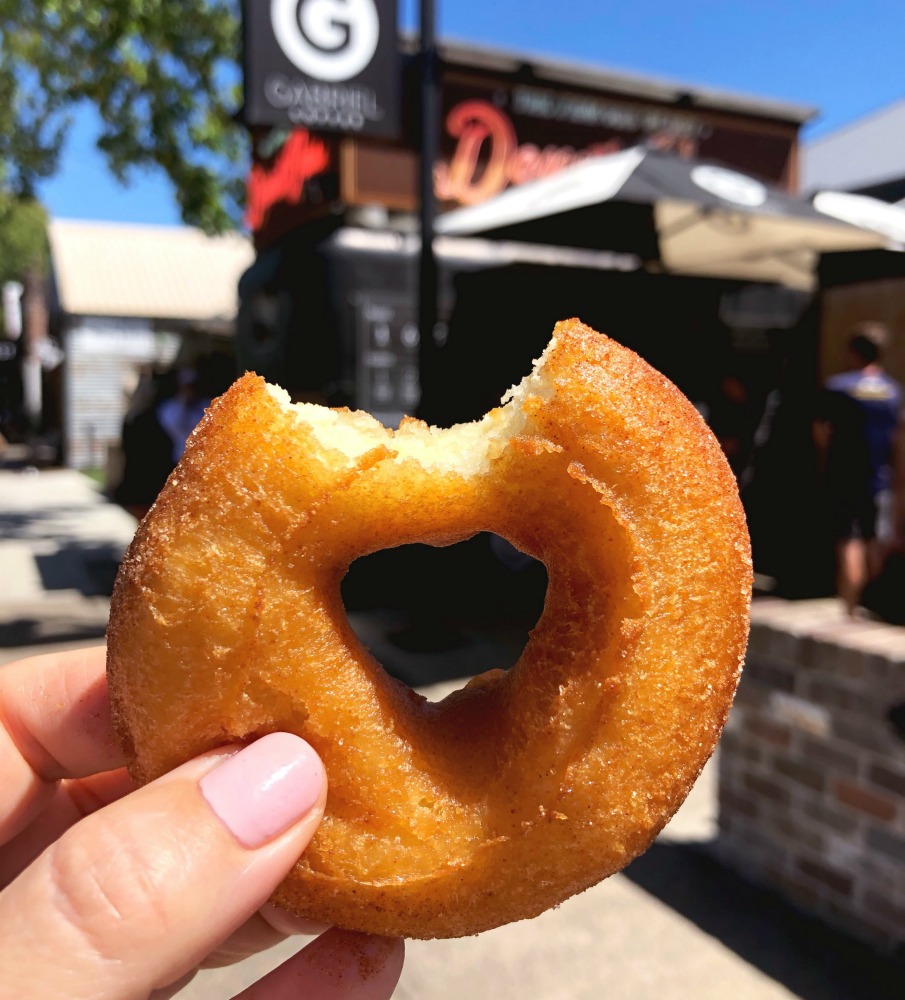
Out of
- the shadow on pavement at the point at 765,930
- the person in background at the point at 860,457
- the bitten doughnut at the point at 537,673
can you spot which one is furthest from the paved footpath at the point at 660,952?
the person in background at the point at 860,457

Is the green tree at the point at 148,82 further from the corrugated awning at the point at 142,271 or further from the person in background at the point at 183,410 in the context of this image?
the corrugated awning at the point at 142,271

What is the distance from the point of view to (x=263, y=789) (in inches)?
53.4

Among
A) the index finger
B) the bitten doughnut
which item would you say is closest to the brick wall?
the bitten doughnut

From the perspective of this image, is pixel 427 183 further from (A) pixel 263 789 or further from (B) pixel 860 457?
(A) pixel 263 789

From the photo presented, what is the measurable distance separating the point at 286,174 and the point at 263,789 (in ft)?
33.5

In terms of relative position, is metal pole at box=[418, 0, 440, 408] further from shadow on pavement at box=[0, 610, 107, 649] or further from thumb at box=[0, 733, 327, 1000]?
thumb at box=[0, 733, 327, 1000]

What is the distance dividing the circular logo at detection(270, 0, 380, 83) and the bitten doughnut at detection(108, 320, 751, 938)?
5.43 metres

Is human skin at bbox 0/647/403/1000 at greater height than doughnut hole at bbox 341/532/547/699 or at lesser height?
greater

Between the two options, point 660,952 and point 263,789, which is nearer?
point 263,789

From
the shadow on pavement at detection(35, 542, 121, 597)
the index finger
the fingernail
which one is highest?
the fingernail

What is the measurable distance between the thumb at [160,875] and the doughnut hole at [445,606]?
450cm

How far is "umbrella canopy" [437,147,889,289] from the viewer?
5949 millimetres

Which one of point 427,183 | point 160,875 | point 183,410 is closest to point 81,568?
A: point 183,410

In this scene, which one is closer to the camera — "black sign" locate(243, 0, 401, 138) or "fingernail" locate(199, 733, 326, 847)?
A: "fingernail" locate(199, 733, 326, 847)
